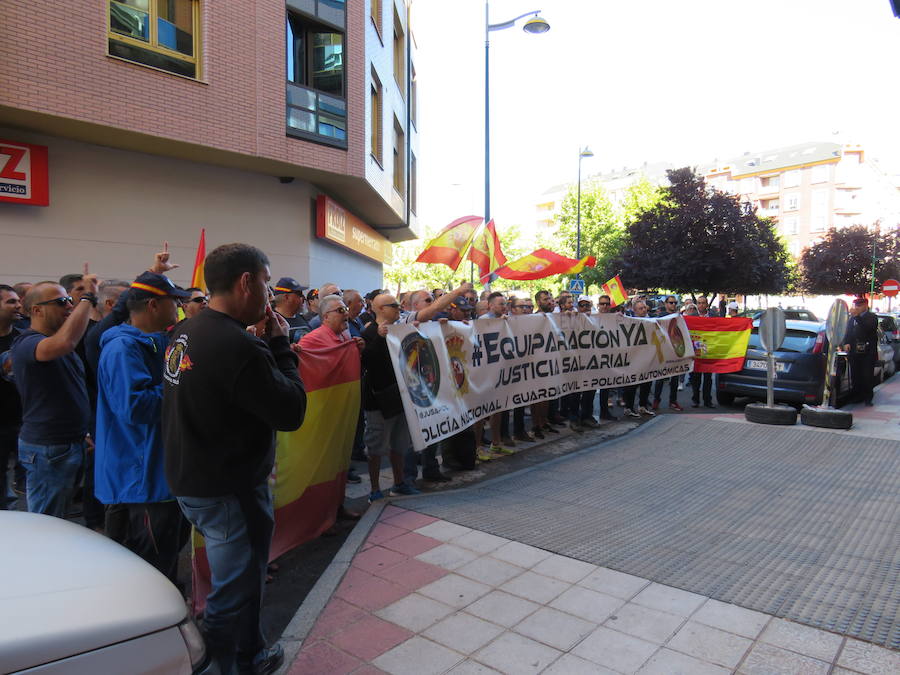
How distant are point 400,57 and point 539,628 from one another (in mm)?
23018

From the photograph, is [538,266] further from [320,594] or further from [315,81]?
[315,81]

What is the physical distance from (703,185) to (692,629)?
2566cm

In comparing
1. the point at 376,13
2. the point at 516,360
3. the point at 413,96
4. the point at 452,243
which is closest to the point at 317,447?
the point at 516,360

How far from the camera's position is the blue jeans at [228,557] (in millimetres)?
2543

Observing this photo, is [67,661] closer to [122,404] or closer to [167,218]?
[122,404]

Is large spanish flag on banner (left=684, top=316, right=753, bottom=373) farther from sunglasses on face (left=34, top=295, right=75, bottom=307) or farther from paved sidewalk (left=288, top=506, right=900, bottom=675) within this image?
sunglasses on face (left=34, top=295, right=75, bottom=307)

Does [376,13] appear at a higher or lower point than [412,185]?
higher

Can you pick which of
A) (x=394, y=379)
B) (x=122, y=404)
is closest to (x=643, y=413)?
(x=394, y=379)

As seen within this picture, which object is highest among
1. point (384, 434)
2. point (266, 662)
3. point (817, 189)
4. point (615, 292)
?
point (817, 189)

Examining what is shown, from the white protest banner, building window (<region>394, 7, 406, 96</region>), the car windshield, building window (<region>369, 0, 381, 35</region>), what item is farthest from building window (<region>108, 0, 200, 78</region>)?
the car windshield

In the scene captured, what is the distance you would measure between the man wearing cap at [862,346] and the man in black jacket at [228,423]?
1158cm

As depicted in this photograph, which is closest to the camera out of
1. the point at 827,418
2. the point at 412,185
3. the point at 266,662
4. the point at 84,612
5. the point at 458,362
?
the point at 84,612

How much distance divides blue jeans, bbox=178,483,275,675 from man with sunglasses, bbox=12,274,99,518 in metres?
1.69

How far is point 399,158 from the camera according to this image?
23062 millimetres
